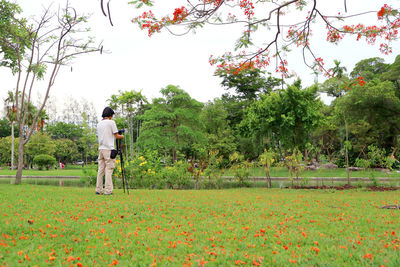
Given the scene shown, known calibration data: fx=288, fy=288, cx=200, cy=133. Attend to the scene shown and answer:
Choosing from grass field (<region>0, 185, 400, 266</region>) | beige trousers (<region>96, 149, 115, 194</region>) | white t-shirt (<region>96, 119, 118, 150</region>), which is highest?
white t-shirt (<region>96, 119, 118, 150</region>)

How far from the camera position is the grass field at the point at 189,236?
306 centimetres

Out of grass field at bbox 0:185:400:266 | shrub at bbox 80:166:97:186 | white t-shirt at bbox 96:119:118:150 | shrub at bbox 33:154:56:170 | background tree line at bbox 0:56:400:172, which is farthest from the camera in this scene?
shrub at bbox 33:154:56:170

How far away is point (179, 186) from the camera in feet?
44.5

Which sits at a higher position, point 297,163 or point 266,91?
point 266,91

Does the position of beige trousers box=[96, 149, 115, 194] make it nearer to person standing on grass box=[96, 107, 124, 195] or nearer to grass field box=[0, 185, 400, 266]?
person standing on grass box=[96, 107, 124, 195]

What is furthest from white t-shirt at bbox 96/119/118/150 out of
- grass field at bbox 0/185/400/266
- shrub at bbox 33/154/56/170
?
shrub at bbox 33/154/56/170

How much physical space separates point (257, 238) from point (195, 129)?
967 inches

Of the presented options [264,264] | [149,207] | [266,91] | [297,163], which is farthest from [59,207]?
[266,91]

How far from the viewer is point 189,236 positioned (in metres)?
3.92

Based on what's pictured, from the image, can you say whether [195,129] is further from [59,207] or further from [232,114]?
[59,207]

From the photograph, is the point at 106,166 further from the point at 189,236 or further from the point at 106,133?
the point at 189,236

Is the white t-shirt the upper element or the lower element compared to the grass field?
upper

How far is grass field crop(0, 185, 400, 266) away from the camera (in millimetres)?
3059

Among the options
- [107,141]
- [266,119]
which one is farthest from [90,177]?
[266,119]
